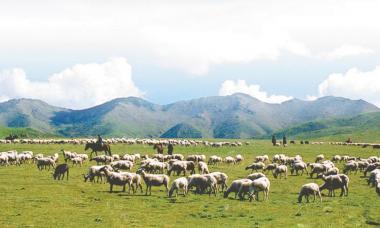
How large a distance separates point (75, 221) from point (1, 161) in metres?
35.3

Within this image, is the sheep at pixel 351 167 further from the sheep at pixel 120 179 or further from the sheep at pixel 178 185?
the sheep at pixel 120 179

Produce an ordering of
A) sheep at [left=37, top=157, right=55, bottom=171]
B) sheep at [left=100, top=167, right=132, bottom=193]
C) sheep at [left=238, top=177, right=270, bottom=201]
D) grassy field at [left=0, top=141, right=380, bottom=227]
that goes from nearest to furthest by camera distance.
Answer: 1. grassy field at [left=0, top=141, right=380, bottom=227]
2. sheep at [left=238, top=177, right=270, bottom=201]
3. sheep at [left=100, top=167, right=132, bottom=193]
4. sheep at [left=37, top=157, right=55, bottom=171]

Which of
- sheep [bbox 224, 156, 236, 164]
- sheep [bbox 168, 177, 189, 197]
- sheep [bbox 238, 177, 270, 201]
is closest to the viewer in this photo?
sheep [bbox 238, 177, 270, 201]

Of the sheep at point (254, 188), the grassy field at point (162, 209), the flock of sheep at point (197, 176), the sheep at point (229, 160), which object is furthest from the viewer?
the sheep at point (229, 160)

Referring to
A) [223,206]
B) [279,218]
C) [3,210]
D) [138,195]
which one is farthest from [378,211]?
[3,210]

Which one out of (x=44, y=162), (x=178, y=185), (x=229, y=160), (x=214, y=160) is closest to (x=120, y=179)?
(x=178, y=185)

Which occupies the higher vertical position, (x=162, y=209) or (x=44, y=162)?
(x=44, y=162)

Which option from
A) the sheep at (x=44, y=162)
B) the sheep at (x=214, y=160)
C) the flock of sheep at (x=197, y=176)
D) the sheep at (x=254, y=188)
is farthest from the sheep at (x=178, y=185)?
the sheep at (x=214, y=160)

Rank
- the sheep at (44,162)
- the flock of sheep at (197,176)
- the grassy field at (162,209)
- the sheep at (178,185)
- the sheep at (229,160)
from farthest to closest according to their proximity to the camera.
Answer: the sheep at (229,160)
the sheep at (44,162)
the sheep at (178,185)
the flock of sheep at (197,176)
the grassy field at (162,209)

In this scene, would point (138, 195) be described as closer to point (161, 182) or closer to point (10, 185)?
point (161, 182)

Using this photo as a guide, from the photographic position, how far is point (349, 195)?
1404 inches

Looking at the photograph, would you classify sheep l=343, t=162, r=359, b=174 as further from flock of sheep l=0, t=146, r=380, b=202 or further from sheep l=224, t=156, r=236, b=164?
sheep l=224, t=156, r=236, b=164

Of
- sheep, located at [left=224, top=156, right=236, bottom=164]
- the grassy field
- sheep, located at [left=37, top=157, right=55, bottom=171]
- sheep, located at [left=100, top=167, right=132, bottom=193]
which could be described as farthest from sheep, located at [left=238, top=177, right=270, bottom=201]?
sheep, located at [left=37, top=157, right=55, bottom=171]

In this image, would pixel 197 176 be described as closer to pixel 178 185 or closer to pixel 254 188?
pixel 178 185
